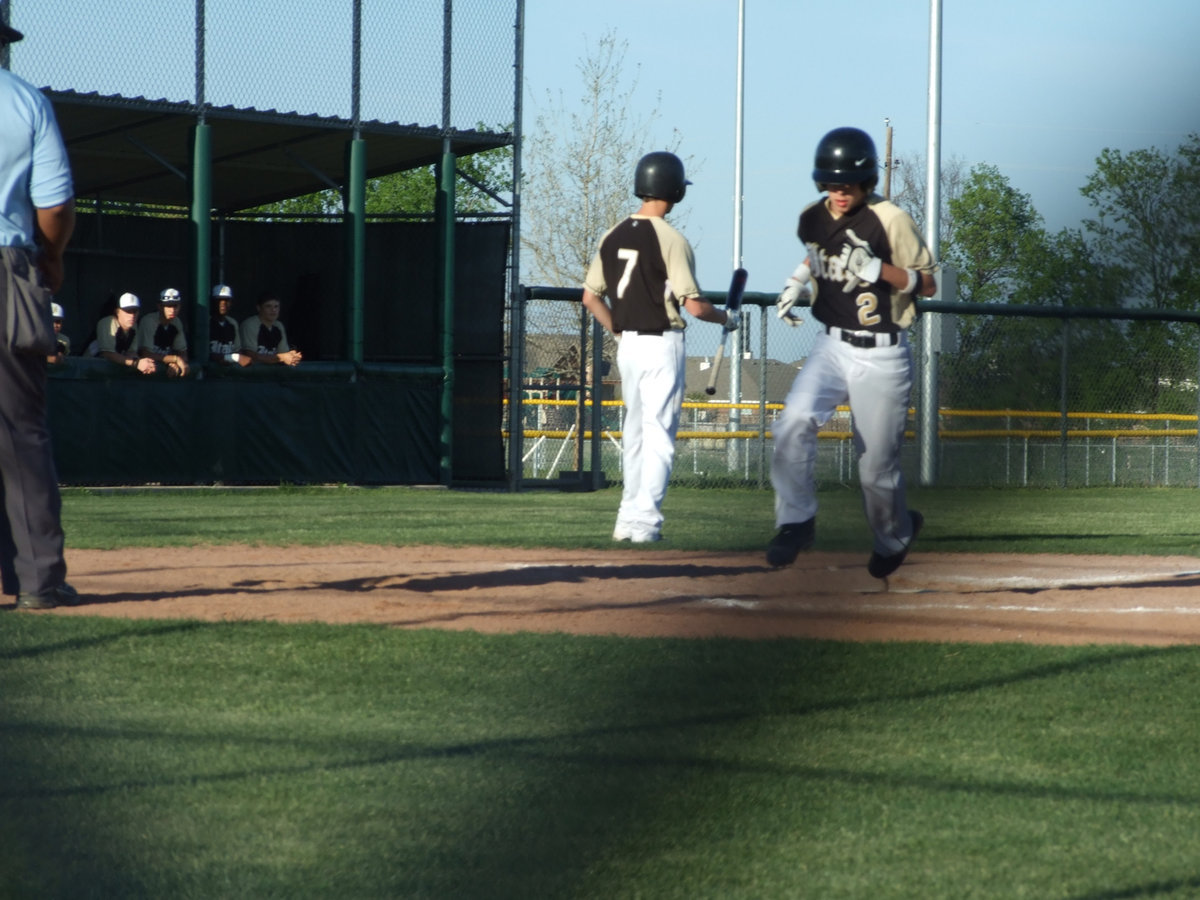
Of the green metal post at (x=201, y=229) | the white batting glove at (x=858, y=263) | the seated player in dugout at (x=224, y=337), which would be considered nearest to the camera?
the white batting glove at (x=858, y=263)

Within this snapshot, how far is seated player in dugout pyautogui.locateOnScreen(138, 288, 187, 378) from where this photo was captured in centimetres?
1441

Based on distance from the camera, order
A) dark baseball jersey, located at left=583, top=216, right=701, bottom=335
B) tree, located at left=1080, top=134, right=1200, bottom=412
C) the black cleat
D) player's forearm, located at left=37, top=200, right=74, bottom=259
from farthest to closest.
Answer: dark baseball jersey, located at left=583, top=216, right=701, bottom=335
the black cleat
player's forearm, located at left=37, top=200, right=74, bottom=259
tree, located at left=1080, top=134, right=1200, bottom=412

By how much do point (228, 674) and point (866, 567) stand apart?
2.77 m

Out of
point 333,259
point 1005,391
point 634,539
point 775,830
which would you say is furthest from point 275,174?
point 775,830

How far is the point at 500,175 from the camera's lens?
38750 mm

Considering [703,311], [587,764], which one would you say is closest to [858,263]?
[703,311]

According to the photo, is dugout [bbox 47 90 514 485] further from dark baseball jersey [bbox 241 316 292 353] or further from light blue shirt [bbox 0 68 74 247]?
light blue shirt [bbox 0 68 74 247]

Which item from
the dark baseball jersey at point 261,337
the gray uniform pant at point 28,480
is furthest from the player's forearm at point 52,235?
the dark baseball jersey at point 261,337

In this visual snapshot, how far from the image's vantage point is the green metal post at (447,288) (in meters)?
15.9

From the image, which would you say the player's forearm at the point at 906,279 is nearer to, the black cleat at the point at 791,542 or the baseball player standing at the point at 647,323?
the black cleat at the point at 791,542

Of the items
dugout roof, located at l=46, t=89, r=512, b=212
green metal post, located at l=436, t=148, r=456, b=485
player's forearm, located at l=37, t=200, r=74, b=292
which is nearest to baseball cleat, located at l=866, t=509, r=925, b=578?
player's forearm, located at l=37, t=200, r=74, b=292

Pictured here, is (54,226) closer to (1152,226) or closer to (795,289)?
(795,289)

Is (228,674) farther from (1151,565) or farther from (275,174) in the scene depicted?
(275,174)

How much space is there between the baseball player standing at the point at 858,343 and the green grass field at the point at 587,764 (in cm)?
106
